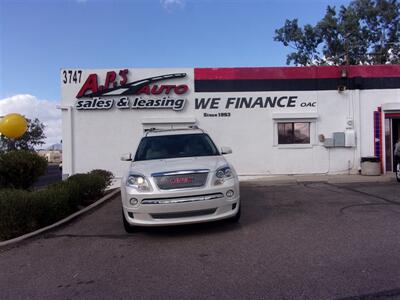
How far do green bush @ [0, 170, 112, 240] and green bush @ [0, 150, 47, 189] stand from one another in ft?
3.10

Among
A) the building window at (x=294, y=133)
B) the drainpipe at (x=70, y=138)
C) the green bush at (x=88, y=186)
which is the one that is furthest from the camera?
the building window at (x=294, y=133)

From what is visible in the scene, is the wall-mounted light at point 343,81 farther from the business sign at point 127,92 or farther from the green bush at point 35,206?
the green bush at point 35,206

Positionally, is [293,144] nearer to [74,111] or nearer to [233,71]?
[233,71]

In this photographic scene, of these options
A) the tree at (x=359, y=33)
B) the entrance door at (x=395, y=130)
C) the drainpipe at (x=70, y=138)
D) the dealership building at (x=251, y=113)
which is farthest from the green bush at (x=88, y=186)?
the tree at (x=359, y=33)

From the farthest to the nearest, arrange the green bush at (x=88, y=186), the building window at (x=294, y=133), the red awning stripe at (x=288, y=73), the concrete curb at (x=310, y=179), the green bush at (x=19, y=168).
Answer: the building window at (x=294, y=133)
the red awning stripe at (x=288, y=73)
the concrete curb at (x=310, y=179)
the green bush at (x=88, y=186)
the green bush at (x=19, y=168)

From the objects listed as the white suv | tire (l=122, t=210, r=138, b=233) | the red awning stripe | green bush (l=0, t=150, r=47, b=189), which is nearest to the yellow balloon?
green bush (l=0, t=150, r=47, b=189)

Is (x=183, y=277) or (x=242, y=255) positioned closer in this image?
(x=183, y=277)

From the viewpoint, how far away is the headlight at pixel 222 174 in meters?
6.61

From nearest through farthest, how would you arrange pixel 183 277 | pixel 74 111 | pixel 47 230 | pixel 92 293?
pixel 92 293, pixel 183 277, pixel 47 230, pixel 74 111

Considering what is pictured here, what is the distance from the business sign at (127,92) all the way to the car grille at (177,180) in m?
9.77

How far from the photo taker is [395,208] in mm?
A: 8555

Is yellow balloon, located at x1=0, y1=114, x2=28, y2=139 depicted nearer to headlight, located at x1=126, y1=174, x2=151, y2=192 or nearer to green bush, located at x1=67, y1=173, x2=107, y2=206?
green bush, located at x1=67, y1=173, x2=107, y2=206

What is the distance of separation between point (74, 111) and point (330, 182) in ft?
33.1

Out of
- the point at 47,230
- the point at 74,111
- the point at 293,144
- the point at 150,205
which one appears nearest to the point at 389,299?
the point at 150,205
